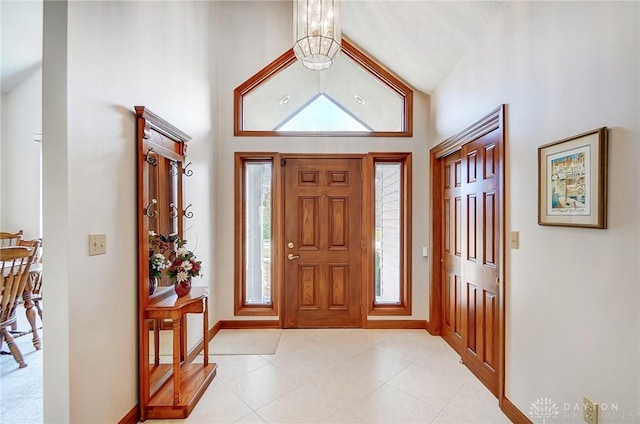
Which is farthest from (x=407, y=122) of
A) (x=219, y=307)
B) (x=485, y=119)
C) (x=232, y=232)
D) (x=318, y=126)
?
(x=219, y=307)

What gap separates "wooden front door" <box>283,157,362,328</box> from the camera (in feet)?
12.1

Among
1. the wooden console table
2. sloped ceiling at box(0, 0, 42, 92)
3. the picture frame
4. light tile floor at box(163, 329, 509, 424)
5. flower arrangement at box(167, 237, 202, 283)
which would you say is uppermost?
sloped ceiling at box(0, 0, 42, 92)

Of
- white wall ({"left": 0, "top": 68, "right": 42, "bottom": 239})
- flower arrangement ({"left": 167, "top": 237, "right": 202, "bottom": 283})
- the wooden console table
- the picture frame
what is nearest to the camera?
the picture frame

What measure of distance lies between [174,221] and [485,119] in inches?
105

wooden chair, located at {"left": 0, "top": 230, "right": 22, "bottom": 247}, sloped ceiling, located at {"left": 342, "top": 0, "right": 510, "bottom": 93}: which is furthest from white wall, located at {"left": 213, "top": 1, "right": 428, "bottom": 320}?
wooden chair, located at {"left": 0, "top": 230, "right": 22, "bottom": 247}

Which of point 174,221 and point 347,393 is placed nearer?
point 347,393

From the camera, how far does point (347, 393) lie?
2.33m

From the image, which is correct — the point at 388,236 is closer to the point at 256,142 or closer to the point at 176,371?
the point at 256,142

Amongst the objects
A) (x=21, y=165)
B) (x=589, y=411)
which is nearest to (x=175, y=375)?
(x=589, y=411)

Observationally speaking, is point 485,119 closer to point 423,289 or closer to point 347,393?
point 423,289

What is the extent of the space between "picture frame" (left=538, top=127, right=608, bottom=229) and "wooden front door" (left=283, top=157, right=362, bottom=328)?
2.11 metres

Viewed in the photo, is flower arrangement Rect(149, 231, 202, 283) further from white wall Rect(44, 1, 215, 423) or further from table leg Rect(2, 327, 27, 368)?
table leg Rect(2, 327, 27, 368)

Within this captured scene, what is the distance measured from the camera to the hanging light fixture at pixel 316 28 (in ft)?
7.84

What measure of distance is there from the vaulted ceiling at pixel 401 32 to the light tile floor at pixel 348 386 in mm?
2875
